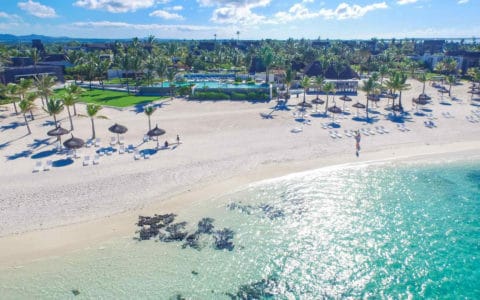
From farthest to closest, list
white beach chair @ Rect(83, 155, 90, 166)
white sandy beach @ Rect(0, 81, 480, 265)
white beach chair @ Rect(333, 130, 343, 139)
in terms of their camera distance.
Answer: white beach chair @ Rect(333, 130, 343, 139) < white beach chair @ Rect(83, 155, 90, 166) < white sandy beach @ Rect(0, 81, 480, 265)

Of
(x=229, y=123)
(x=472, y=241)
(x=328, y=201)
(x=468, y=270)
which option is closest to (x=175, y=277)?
(x=328, y=201)

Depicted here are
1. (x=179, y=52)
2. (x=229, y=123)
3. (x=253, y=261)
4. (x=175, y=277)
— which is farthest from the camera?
(x=179, y=52)

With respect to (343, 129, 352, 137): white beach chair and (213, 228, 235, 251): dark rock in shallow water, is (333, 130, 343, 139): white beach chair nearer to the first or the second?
(343, 129, 352, 137): white beach chair

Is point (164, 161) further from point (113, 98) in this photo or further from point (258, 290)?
point (113, 98)

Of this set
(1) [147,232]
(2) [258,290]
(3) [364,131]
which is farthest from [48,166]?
(3) [364,131]

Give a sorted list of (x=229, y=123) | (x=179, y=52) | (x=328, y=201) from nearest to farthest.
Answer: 1. (x=328, y=201)
2. (x=229, y=123)
3. (x=179, y=52)

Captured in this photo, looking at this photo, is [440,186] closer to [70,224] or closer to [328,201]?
[328,201]

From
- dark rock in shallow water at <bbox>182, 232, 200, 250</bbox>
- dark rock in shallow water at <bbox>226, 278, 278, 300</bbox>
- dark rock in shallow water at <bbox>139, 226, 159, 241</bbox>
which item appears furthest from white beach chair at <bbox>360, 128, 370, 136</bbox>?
dark rock in shallow water at <bbox>139, 226, 159, 241</bbox>
